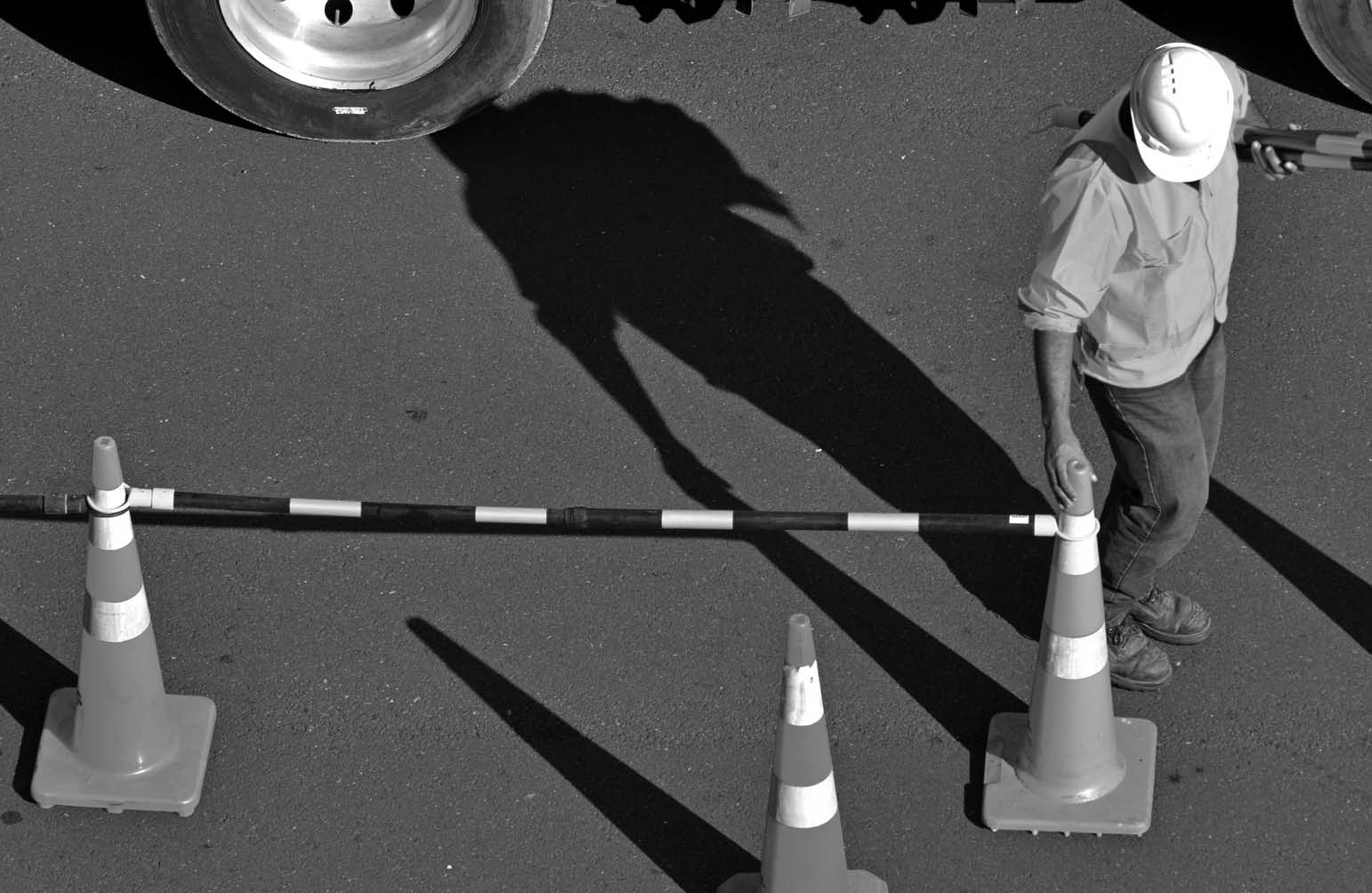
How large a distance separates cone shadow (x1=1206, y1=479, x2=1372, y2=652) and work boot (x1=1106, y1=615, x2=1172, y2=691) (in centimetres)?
54

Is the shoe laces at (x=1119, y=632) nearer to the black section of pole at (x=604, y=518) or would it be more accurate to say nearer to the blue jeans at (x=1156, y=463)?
the blue jeans at (x=1156, y=463)

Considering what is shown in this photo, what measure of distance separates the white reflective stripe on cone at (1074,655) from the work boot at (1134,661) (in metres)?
0.44

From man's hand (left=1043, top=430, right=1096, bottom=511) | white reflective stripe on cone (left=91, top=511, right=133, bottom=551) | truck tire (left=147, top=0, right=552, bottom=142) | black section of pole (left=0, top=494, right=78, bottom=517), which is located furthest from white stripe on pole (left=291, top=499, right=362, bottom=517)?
truck tire (left=147, top=0, right=552, bottom=142)

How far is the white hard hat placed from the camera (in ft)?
17.6

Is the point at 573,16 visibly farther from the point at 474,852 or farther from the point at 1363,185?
the point at 474,852

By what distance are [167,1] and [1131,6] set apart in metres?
3.59

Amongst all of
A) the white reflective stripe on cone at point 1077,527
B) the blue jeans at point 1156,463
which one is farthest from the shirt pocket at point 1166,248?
the white reflective stripe on cone at point 1077,527

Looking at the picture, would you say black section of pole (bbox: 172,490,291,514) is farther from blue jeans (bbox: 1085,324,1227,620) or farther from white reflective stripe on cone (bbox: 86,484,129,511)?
blue jeans (bbox: 1085,324,1227,620)

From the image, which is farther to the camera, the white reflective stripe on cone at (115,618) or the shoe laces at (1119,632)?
the shoe laces at (1119,632)

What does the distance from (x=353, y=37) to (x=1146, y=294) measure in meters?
3.54

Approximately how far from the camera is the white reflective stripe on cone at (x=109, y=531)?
5727 mm

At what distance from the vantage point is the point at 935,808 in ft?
19.7

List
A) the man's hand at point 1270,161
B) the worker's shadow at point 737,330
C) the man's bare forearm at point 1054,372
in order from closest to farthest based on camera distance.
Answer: the man's bare forearm at point 1054,372 → the man's hand at point 1270,161 → the worker's shadow at point 737,330

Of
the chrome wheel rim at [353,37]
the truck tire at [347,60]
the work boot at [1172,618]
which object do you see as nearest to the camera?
the work boot at [1172,618]
